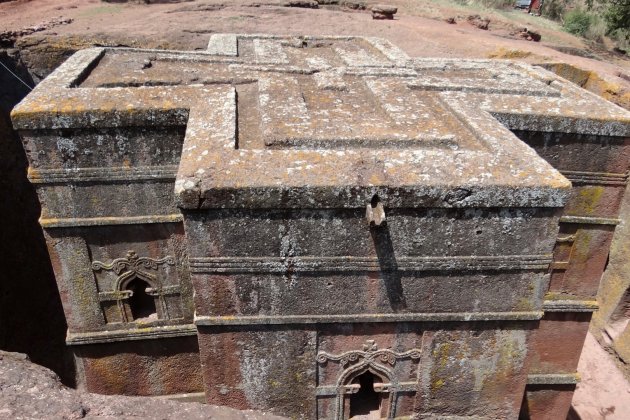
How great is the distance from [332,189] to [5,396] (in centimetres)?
225

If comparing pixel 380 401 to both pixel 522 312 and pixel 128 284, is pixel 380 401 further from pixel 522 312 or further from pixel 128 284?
pixel 128 284

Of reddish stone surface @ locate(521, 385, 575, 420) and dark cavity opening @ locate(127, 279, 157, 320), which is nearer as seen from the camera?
dark cavity opening @ locate(127, 279, 157, 320)

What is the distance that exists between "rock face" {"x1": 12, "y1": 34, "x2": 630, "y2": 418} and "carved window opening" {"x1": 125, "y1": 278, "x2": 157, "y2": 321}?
0.09 feet

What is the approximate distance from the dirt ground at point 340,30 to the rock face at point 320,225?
14.0ft

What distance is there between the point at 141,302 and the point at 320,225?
355 cm

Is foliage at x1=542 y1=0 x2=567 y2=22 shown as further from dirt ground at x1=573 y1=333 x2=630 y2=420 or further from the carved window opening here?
the carved window opening

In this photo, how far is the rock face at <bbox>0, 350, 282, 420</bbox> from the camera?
91.4 inches

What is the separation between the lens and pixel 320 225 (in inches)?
148

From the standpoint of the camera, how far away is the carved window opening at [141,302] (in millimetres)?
6074

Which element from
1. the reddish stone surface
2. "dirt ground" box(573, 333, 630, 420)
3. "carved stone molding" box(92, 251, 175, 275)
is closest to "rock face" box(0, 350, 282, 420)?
"carved stone molding" box(92, 251, 175, 275)

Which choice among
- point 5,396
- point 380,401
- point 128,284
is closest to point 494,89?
point 380,401

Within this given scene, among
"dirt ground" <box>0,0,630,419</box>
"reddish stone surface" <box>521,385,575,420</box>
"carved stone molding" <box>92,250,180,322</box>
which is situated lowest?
"reddish stone surface" <box>521,385,575,420</box>

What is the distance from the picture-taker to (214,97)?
202 inches

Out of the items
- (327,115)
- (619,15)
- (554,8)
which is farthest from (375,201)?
(554,8)
